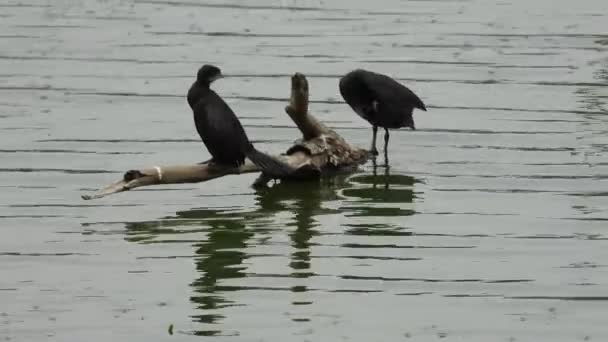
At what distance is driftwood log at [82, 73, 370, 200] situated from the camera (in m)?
12.3

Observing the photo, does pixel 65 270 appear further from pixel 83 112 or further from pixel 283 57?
pixel 283 57

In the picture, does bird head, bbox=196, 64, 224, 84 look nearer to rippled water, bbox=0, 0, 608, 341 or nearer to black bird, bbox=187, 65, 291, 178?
black bird, bbox=187, 65, 291, 178

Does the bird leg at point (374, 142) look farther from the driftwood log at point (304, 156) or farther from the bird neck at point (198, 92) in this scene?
the bird neck at point (198, 92)

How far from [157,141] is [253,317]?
5474mm

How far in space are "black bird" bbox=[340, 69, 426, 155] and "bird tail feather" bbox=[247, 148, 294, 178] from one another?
1300 millimetres

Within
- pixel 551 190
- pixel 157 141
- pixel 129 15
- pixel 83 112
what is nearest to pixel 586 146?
pixel 551 190

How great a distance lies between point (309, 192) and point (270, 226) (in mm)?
1084

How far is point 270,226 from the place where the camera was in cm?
1176

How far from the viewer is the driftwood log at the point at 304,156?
40.2 feet

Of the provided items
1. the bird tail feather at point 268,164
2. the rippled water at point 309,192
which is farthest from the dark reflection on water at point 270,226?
the bird tail feather at point 268,164

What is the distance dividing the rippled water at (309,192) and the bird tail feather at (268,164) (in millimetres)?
203

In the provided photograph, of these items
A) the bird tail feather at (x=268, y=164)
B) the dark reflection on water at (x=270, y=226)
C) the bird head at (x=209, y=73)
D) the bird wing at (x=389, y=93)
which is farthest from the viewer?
the bird wing at (x=389, y=93)

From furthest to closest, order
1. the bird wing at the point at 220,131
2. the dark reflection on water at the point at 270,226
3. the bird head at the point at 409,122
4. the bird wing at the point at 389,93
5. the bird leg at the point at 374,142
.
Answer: the bird leg at the point at 374,142 → the bird wing at the point at 389,93 → the bird head at the point at 409,122 → the bird wing at the point at 220,131 → the dark reflection on water at the point at 270,226

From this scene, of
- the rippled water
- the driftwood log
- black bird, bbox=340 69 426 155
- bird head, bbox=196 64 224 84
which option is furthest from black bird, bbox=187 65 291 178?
black bird, bbox=340 69 426 155
